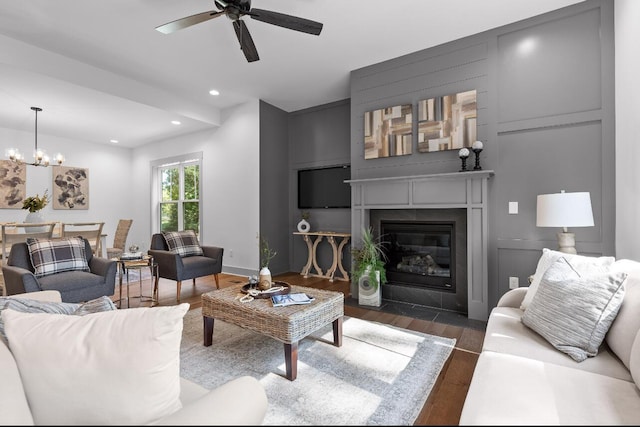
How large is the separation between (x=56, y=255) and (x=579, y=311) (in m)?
3.99

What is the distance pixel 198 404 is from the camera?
63 centimetres

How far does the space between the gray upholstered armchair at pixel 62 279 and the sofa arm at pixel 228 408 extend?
2.75m

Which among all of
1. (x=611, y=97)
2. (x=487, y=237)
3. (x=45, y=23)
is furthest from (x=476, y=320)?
(x=45, y=23)

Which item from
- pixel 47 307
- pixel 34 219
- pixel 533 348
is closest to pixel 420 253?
pixel 533 348

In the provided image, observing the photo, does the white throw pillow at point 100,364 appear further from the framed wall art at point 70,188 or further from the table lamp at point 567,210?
the framed wall art at point 70,188

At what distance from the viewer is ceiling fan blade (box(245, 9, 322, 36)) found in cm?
223

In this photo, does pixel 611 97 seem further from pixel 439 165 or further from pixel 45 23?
pixel 45 23

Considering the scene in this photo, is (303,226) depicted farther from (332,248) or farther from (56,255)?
(56,255)

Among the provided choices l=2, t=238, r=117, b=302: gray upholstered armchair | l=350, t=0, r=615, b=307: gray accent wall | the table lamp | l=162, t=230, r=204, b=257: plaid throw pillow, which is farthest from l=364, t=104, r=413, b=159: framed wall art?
l=2, t=238, r=117, b=302: gray upholstered armchair

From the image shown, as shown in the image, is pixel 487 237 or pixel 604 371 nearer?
pixel 604 371

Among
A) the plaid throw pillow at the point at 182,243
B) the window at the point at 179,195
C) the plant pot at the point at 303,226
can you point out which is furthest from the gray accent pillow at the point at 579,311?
the window at the point at 179,195

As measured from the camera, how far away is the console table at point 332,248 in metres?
4.48

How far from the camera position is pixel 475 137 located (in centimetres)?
304

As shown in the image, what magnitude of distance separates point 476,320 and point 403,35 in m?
2.92
